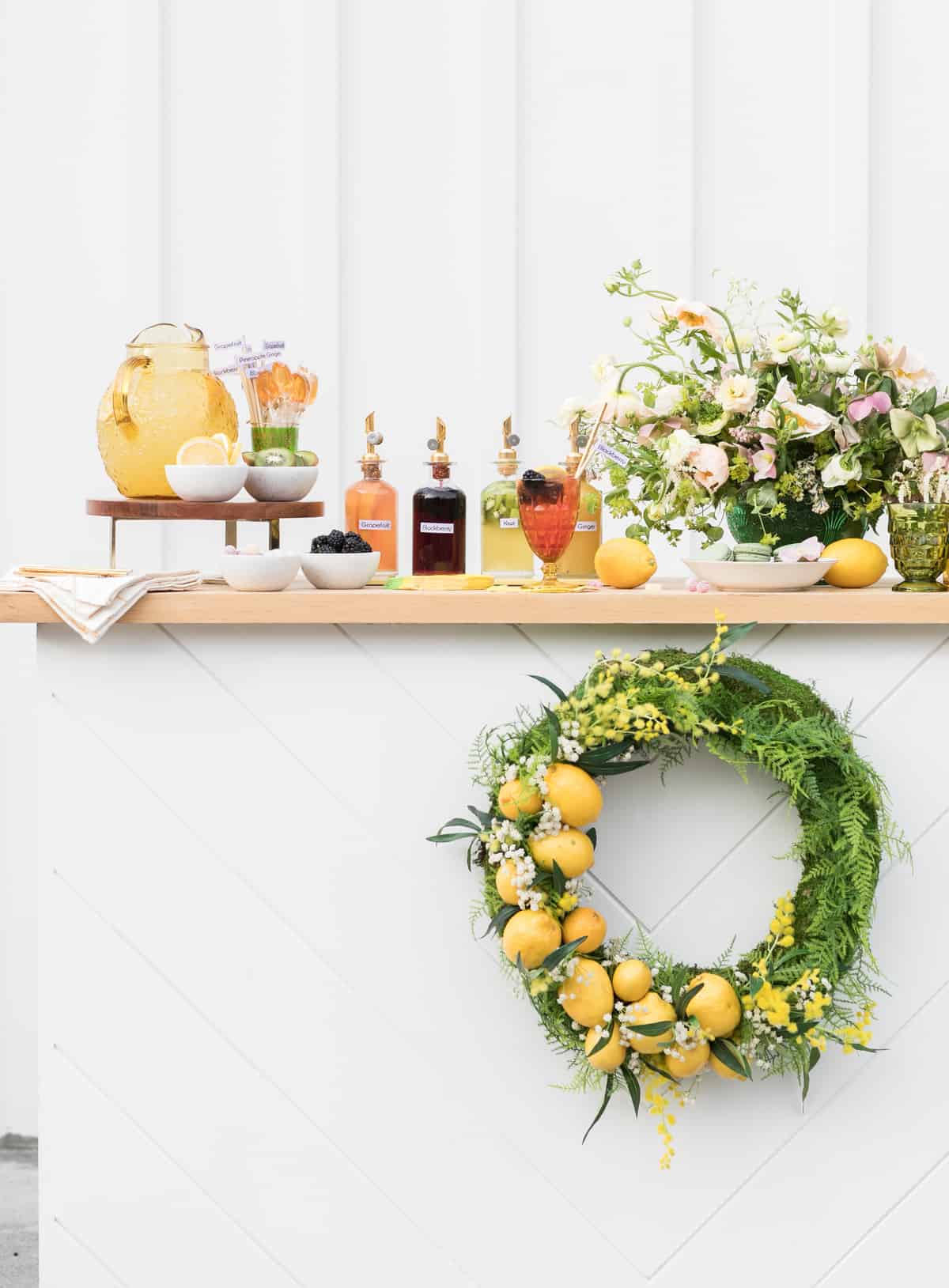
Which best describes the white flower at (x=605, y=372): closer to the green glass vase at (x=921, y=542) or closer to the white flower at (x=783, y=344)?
the white flower at (x=783, y=344)

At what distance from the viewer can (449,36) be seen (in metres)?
2.46

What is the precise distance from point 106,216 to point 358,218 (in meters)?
0.49

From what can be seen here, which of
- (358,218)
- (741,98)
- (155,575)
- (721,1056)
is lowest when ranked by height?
(721,1056)

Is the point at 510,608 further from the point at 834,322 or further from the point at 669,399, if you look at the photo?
the point at 834,322

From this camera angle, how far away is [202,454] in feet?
5.50

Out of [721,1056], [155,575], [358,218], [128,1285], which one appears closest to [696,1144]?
[721,1056]

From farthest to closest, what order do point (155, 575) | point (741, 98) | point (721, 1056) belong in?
1. point (741, 98)
2. point (155, 575)
3. point (721, 1056)

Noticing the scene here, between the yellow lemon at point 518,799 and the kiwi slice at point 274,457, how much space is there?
0.56 meters

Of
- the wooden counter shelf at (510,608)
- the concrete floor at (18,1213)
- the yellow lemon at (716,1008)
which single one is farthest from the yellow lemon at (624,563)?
the concrete floor at (18,1213)

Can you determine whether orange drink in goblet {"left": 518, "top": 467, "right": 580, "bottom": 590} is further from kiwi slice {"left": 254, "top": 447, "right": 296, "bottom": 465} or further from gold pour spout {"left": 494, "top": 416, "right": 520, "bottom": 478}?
kiwi slice {"left": 254, "top": 447, "right": 296, "bottom": 465}

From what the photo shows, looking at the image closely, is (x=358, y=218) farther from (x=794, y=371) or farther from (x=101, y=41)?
(x=794, y=371)

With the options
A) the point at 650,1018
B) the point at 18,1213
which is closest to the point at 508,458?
the point at 650,1018

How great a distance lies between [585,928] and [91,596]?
677 mm

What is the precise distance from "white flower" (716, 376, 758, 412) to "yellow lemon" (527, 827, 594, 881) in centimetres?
55
